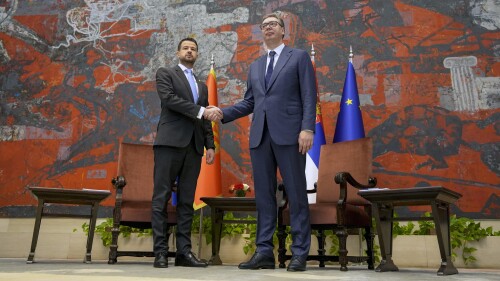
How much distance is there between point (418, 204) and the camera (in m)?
4.23

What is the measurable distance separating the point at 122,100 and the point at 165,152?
3.09 meters

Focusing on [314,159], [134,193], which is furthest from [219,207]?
[314,159]

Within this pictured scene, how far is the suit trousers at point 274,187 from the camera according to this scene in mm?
3833

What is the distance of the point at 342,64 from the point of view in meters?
6.70

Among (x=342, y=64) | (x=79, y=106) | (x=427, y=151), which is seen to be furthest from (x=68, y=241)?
(x=427, y=151)

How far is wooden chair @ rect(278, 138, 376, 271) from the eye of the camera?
4.46 metres

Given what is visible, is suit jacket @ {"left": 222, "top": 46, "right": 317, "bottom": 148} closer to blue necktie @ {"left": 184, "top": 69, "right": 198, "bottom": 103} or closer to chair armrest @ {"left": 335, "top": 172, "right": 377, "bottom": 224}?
blue necktie @ {"left": 184, "top": 69, "right": 198, "bottom": 103}

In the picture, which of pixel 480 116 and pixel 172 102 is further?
pixel 480 116

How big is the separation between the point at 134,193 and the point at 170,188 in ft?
5.17

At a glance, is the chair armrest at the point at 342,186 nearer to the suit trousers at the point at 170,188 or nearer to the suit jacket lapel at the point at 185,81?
the suit trousers at the point at 170,188

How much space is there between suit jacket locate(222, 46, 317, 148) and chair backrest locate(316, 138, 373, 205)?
1381mm

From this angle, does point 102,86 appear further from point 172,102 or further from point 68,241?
point 172,102

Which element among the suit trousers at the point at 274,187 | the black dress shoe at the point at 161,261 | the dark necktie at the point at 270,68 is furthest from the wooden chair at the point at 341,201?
the dark necktie at the point at 270,68

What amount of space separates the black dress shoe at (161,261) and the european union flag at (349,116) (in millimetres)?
2803
